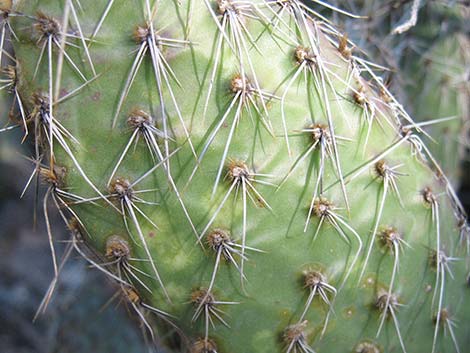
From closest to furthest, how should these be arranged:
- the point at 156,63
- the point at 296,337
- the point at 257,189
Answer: the point at 156,63 → the point at 257,189 → the point at 296,337

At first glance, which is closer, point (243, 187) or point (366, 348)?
point (243, 187)

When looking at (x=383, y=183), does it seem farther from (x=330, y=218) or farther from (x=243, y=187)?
(x=243, y=187)

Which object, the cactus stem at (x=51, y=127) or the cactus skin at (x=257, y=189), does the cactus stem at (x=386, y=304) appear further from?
the cactus stem at (x=51, y=127)

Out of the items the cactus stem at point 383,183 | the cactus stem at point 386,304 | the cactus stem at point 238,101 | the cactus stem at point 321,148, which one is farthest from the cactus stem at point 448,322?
the cactus stem at point 238,101

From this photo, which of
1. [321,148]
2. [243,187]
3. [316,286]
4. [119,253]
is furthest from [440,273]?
[119,253]

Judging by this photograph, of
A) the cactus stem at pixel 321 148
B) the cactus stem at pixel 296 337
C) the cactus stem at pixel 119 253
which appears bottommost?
the cactus stem at pixel 296 337

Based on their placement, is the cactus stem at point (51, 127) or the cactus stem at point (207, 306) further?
the cactus stem at point (207, 306)

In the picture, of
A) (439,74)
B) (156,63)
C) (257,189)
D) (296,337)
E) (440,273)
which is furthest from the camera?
(439,74)

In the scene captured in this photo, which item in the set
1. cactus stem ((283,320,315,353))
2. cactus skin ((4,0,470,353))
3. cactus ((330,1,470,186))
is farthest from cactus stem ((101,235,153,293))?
cactus ((330,1,470,186))
